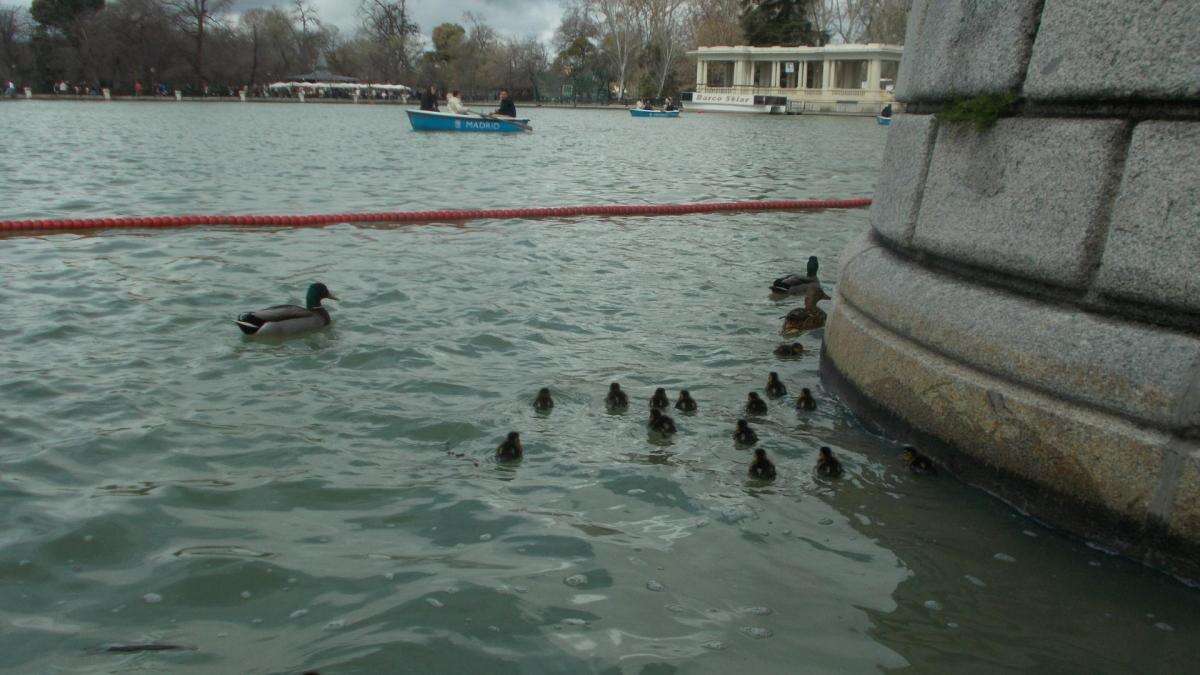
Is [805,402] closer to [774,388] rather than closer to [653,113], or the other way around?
[774,388]

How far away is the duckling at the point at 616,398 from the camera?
22.9 feet

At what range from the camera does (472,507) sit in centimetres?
531

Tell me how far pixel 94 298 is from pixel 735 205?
11658 millimetres

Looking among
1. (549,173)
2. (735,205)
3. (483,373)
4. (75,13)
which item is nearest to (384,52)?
(75,13)

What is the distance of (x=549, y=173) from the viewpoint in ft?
85.1

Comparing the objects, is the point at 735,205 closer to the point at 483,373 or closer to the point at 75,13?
the point at 483,373

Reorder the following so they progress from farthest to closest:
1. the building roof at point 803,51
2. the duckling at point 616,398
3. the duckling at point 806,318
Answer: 1. the building roof at point 803,51
2. the duckling at point 806,318
3. the duckling at point 616,398

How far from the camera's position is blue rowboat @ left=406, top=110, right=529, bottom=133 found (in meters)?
42.8

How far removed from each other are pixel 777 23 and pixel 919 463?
337 ft

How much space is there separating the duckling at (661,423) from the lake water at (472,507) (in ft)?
0.36

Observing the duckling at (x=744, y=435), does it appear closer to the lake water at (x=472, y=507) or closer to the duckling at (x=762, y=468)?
the lake water at (x=472, y=507)

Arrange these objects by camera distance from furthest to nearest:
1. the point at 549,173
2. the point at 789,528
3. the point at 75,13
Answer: the point at 75,13
the point at 549,173
the point at 789,528

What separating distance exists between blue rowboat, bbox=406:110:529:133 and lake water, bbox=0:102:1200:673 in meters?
32.3

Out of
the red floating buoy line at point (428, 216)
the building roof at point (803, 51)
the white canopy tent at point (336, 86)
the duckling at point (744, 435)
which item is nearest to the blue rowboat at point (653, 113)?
the building roof at point (803, 51)
